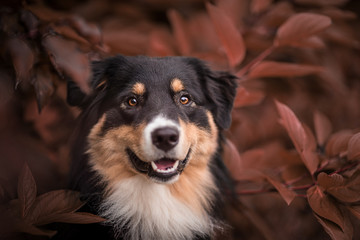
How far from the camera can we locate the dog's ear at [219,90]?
2.76 meters

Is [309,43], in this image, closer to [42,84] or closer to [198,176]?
[198,176]

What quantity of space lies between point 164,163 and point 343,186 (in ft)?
3.85

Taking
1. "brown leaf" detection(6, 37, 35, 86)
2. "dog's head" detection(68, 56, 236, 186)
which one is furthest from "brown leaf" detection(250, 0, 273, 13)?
"brown leaf" detection(6, 37, 35, 86)

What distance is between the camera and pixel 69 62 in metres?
2.02

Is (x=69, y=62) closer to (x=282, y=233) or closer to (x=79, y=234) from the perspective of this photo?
(x=79, y=234)

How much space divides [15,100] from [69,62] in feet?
3.13

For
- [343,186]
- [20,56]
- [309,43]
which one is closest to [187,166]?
[343,186]

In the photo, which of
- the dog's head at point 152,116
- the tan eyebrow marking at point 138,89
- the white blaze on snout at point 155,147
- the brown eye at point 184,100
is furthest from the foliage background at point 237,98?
the brown eye at point 184,100

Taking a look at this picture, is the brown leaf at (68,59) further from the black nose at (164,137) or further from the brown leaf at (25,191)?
the brown leaf at (25,191)

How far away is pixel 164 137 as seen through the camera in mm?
2141

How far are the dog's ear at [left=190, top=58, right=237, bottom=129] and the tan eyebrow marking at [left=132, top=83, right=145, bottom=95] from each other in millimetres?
514

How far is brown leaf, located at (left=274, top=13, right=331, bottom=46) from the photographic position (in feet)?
8.79

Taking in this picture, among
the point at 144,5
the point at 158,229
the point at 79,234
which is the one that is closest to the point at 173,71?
the point at 158,229

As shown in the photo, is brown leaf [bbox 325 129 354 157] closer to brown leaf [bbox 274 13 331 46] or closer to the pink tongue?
brown leaf [bbox 274 13 331 46]
